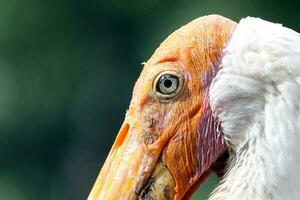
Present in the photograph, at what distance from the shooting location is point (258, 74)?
A: 4.54 meters

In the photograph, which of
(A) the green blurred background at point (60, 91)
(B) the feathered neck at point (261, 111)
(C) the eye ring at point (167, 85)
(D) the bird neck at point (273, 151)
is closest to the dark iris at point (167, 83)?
(C) the eye ring at point (167, 85)

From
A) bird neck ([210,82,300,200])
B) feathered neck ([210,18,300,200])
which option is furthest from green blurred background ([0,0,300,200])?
bird neck ([210,82,300,200])

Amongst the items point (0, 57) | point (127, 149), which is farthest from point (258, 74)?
point (0, 57)

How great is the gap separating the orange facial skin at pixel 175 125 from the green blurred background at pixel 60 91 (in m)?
10.3

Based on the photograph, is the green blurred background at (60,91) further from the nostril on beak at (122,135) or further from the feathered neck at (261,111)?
the feathered neck at (261,111)

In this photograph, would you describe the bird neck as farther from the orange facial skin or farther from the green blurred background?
the green blurred background

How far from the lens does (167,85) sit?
4805 millimetres

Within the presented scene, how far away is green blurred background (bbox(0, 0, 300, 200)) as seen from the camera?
1575cm

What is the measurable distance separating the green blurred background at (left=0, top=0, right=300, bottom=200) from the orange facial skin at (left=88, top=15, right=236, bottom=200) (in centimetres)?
1031

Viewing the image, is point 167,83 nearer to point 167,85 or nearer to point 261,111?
point 167,85

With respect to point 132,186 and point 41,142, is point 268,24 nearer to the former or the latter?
point 132,186

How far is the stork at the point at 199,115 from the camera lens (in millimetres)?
4566

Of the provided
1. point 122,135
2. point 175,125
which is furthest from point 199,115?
point 122,135

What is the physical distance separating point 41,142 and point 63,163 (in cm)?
47
